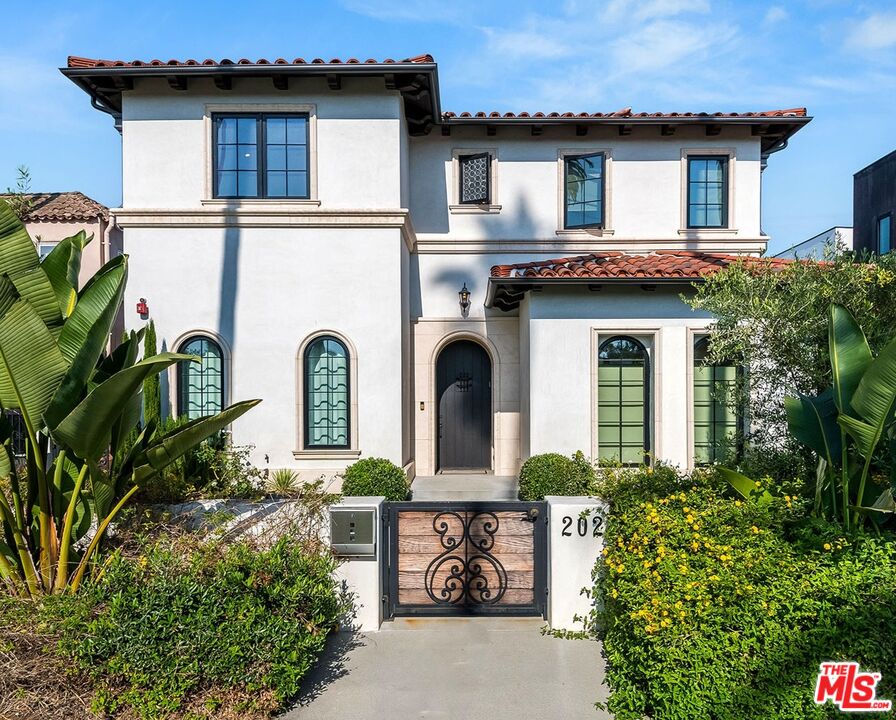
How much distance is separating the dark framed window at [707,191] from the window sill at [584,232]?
1.98 m

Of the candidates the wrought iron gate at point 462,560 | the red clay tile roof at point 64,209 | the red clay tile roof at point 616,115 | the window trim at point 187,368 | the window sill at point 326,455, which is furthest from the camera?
the red clay tile roof at point 64,209

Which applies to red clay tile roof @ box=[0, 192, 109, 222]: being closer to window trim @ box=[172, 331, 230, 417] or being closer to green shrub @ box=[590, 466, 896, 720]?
window trim @ box=[172, 331, 230, 417]

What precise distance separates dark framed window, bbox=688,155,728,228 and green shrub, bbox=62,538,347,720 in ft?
41.1

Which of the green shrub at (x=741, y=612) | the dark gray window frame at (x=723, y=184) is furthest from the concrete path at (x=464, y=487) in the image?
the dark gray window frame at (x=723, y=184)

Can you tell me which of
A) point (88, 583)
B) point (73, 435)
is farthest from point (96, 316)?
point (88, 583)

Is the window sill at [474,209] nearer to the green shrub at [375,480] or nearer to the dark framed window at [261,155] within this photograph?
the dark framed window at [261,155]

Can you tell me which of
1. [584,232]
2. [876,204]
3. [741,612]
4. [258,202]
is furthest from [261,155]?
[876,204]

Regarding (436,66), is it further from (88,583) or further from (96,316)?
(88,583)

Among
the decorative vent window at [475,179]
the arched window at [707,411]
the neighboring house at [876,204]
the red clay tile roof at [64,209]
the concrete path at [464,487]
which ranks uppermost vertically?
the neighboring house at [876,204]

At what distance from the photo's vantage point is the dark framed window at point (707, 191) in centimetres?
1382

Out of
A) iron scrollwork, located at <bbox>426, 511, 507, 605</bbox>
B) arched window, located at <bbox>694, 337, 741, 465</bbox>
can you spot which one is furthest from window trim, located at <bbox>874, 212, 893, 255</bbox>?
iron scrollwork, located at <bbox>426, 511, 507, 605</bbox>

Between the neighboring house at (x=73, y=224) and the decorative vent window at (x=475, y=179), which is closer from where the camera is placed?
the decorative vent window at (x=475, y=179)

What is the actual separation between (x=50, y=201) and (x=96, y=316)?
755 inches

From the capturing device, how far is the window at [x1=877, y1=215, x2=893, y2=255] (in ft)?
80.7
